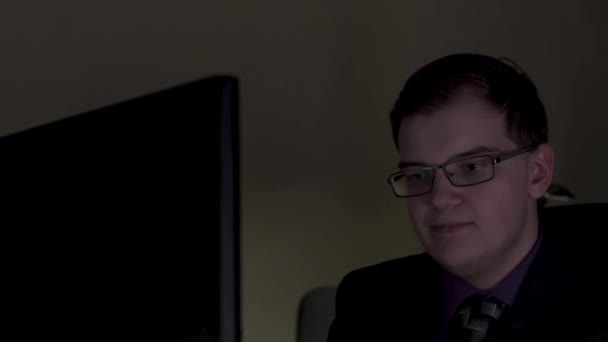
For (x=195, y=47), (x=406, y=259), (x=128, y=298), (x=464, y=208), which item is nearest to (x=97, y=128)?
(x=128, y=298)

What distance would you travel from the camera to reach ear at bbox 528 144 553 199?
3.82 feet

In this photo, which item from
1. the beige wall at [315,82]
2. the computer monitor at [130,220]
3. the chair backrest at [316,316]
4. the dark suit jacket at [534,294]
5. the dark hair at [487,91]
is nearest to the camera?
the computer monitor at [130,220]

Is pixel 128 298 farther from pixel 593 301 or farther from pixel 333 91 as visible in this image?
pixel 333 91

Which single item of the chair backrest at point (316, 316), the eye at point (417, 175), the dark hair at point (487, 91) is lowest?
the chair backrest at point (316, 316)

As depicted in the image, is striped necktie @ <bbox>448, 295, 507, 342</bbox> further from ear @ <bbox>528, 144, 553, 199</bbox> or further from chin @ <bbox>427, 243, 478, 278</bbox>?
ear @ <bbox>528, 144, 553, 199</bbox>

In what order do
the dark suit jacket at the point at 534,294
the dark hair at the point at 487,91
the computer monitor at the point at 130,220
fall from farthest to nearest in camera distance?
the dark hair at the point at 487,91, the dark suit jacket at the point at 534,294, the computer monitor at the point at 130,220

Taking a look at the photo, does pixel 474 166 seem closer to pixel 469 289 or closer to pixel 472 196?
pixel 472 196

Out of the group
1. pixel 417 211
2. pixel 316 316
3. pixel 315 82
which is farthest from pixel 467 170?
pixel 315 82

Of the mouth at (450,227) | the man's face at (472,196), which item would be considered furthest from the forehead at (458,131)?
the mouth at (450,227)

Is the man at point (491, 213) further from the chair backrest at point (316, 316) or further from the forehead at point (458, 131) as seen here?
the chair backrest at point (316, 316)

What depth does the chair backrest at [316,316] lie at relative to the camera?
1.51 metres

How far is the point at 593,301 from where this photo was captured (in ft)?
3.47

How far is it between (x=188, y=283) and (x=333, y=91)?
1.91 m

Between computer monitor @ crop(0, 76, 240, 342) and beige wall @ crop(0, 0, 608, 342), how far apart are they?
109 centimetres
